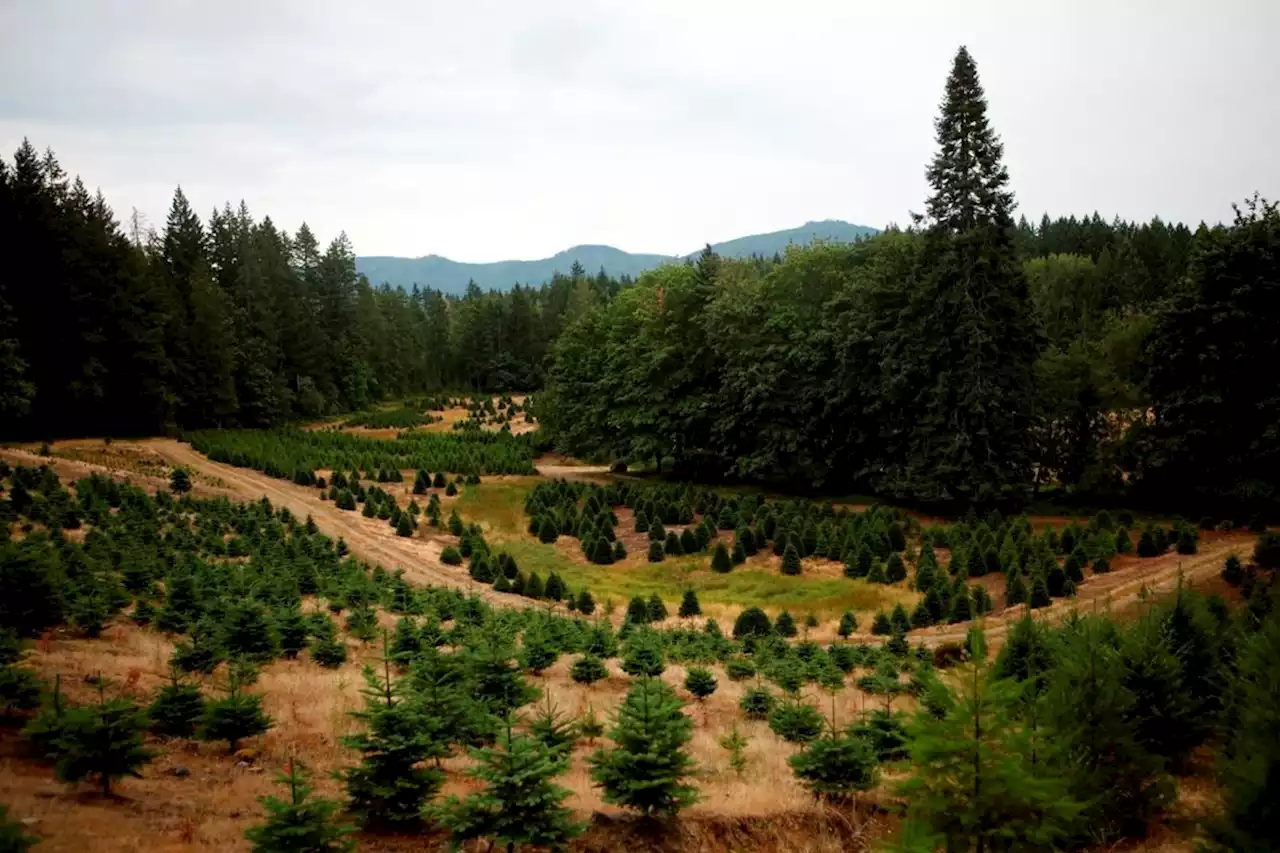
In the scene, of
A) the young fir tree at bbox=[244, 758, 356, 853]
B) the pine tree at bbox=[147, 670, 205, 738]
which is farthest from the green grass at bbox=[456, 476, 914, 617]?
the young fir tree at bbox=[244, 758, 356, 853]

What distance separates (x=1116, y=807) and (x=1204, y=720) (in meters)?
2.37

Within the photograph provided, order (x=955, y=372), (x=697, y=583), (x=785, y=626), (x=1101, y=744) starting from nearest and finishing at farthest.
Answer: (x=1101, y=744) < (x=785, y=626) < (x=697, y=583) < (x=955, y=372)

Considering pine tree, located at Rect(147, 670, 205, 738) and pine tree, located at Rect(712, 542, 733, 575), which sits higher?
pine tree, located at Rect(147, 670, 205, 738)

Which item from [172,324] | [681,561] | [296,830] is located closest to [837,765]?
[296,830]

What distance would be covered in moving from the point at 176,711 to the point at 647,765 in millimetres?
6070

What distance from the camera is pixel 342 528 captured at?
32.9m

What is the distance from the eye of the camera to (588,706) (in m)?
13.8

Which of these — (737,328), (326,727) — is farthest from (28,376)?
(326,727)

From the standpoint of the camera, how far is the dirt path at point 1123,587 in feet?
68.7

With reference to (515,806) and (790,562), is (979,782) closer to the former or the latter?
(515,806)

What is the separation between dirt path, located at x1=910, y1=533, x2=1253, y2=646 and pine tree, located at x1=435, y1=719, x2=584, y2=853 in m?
15.3

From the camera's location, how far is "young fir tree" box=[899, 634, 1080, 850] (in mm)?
5742

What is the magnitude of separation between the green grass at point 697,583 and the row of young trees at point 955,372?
11.0m

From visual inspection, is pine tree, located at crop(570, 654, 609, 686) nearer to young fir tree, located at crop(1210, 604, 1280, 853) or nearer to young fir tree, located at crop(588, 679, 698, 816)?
young fir tree, located at crop(588, 679, 698, 816)
